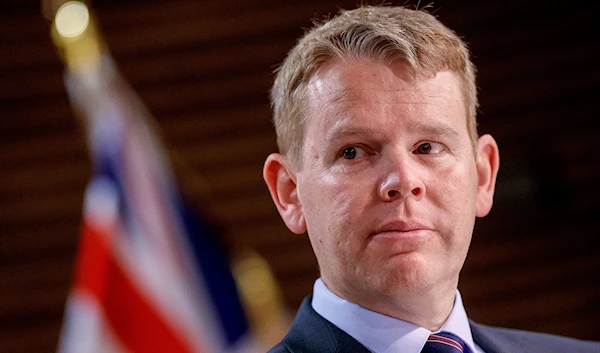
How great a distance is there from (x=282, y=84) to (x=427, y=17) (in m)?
0.34

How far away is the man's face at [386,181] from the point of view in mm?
1601

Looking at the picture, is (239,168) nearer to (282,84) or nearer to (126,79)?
(126,79)

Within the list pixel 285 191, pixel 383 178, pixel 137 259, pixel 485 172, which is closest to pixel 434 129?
pixel 383 178

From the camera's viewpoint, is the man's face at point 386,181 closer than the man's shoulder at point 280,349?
Yes

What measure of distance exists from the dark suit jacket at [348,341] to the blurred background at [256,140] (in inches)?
105

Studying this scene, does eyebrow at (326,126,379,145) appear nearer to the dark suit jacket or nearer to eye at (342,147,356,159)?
eye at (342,147,356,159)

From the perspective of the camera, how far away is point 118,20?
4699 mm

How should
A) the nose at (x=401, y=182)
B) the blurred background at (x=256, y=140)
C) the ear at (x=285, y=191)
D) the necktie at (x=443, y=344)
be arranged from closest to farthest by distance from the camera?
the nose at (x=401, y=182)
the necktie at (x=443, y=344)
the ear at (x=285, y=191)
the blurred background at (x=256, y=140)

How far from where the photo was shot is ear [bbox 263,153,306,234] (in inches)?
72.7

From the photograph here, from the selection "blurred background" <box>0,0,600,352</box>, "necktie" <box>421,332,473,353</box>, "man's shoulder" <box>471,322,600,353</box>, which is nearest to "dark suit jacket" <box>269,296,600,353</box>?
"man's shoulder" <box>471,322,600,353</box>

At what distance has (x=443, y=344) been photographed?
1.70 meters

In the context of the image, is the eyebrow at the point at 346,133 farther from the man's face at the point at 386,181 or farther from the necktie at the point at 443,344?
Result: the necktie at the point at 443,344

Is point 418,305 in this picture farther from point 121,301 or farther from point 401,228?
point 121,301

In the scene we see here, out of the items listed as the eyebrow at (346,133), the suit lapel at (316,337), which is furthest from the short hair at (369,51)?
the suit lapel at (316,337)
